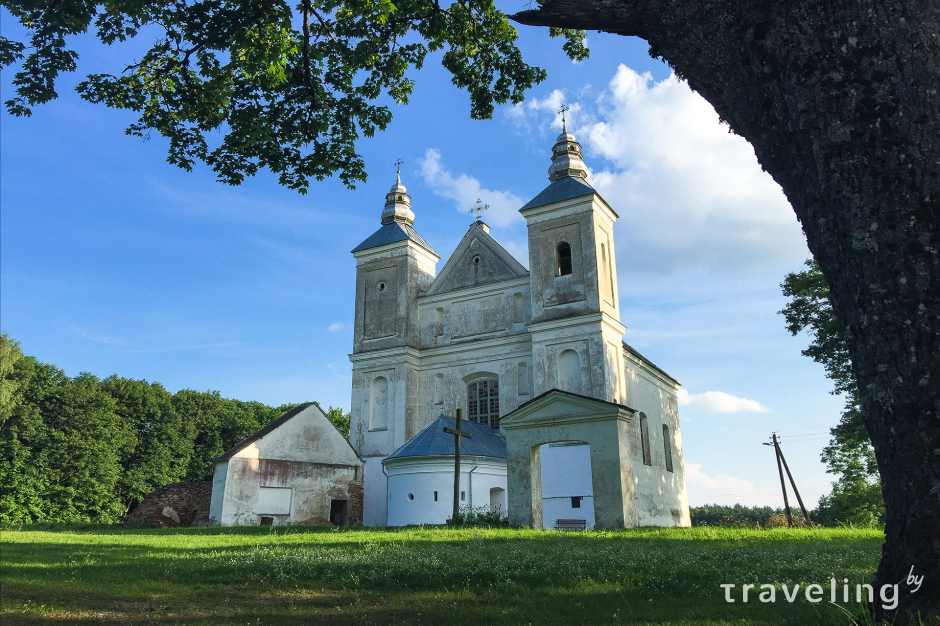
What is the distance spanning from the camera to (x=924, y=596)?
10.8 feet

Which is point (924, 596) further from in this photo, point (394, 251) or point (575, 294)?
point (394, 251)

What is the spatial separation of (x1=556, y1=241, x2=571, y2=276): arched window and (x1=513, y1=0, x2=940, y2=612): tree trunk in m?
24.9

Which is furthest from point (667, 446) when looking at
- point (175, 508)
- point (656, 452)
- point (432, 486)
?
point (175, 508)

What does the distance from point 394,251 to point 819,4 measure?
100 feet

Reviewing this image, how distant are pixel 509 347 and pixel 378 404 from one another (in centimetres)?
741

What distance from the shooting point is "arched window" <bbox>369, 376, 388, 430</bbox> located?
31.4 m

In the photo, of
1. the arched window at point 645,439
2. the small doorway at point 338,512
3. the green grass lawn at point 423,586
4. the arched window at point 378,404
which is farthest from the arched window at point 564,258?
the green grass lawn at point 423,586

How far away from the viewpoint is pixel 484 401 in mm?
30250

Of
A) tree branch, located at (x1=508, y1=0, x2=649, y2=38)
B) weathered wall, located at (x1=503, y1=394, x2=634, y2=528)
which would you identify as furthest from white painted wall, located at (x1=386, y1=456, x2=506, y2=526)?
tree branch, located at (x1=508, y1=0, x2=649, y2=38)

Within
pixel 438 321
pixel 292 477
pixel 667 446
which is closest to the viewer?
pixel 292 477

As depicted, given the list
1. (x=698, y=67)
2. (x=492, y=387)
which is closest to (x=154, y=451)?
(x=492, y=387)

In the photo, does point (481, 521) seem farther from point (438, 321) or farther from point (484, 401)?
point (438, 321)

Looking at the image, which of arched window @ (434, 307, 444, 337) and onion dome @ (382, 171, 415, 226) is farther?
onion dome @ (382, 171, 415, 226)

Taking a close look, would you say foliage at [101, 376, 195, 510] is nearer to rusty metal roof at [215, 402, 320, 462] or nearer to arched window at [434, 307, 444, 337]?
rusty metal roof at [215, 402, 320, 462]
